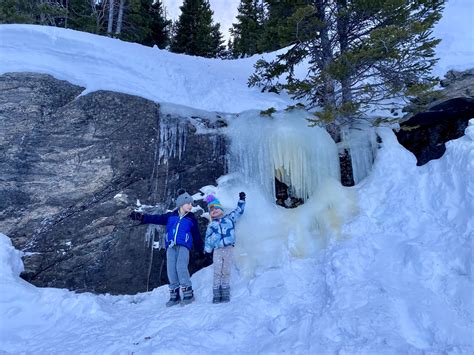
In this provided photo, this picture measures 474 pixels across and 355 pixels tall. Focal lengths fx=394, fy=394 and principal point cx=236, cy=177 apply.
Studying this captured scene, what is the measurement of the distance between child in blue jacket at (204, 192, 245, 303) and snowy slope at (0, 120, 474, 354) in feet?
0.81

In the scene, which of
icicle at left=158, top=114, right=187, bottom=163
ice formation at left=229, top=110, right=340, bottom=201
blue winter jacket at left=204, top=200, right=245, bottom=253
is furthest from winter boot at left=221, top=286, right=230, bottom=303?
icicle at left=158, top=114, right=187, bottom=163

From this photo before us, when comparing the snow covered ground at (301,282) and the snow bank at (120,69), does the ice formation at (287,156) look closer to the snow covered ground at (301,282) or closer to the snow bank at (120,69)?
the snow covered ground at (301,282)

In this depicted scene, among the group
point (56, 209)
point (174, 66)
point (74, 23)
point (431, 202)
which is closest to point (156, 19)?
point (74, 23)

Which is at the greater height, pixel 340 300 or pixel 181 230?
pixel 181 230

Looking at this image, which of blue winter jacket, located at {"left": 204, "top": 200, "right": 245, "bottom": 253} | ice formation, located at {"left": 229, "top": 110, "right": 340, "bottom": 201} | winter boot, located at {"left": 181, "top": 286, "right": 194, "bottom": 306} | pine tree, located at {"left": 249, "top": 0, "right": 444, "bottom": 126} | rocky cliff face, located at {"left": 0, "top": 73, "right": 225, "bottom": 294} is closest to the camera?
winter boot, located at {"left": 181, "top": 286, "right": 194, "bottom": 306}

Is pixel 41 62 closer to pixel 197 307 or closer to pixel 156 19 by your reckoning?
pixel 197 307

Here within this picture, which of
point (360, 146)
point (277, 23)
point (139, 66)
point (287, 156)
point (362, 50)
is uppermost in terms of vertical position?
point (277, 23)

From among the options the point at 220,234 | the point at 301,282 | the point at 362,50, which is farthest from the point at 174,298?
the point at 362,50

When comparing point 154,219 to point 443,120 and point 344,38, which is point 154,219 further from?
point 443,120

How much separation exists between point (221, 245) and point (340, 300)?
2027mm

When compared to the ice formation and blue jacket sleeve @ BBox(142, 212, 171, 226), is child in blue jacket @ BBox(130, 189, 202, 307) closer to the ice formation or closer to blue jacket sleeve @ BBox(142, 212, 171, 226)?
blue jacket sleeve @ BBox(142, 212, 171, 226)

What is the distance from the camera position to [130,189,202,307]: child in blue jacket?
611 centimetres

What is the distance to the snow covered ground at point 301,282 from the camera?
451 centimetres

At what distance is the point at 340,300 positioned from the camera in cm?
509
